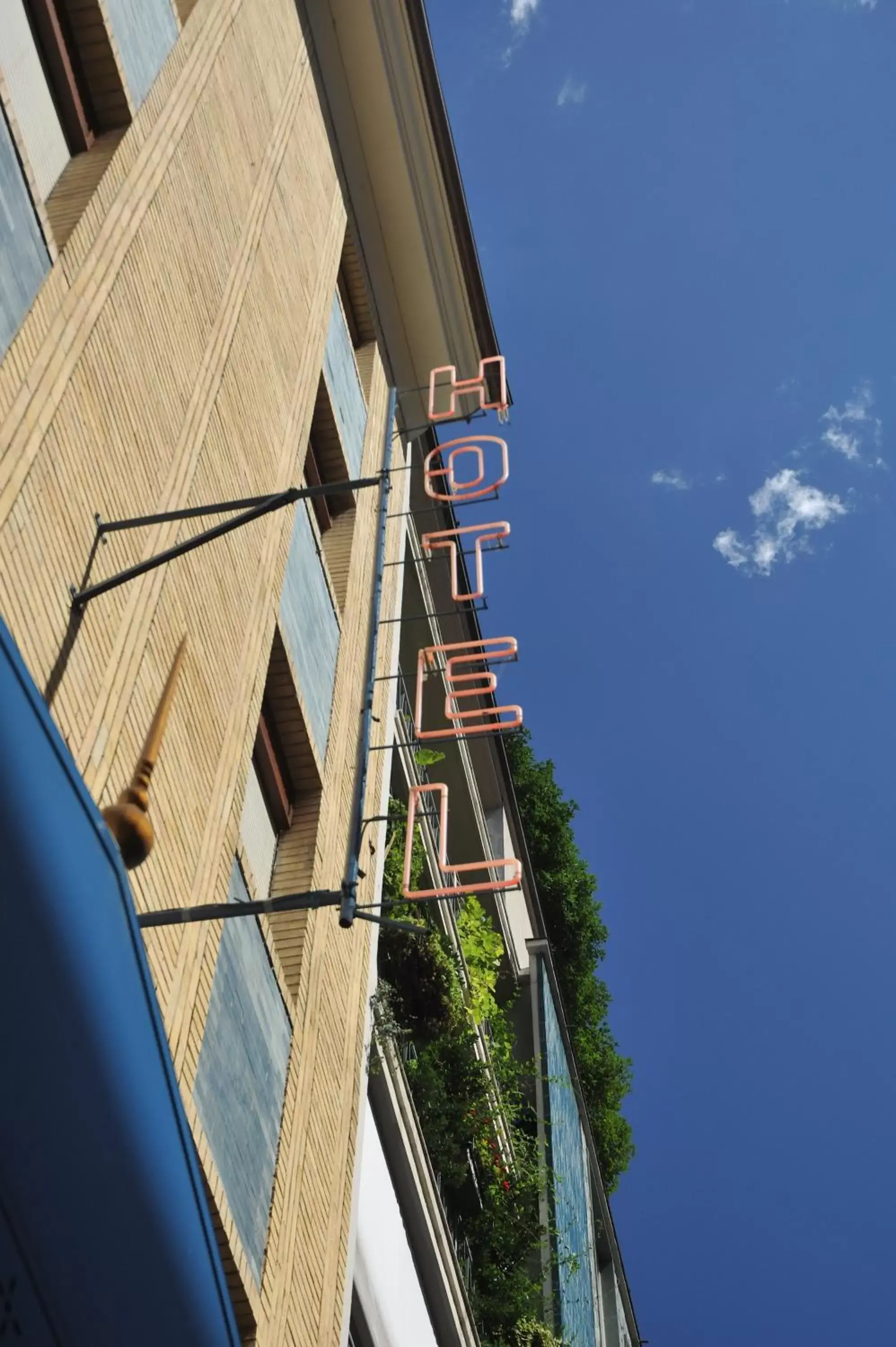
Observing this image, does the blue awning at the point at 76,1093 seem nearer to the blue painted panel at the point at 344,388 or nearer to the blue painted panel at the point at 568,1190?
the blue painted panel at the point at 344,388

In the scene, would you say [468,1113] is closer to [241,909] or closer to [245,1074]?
[245,1074]

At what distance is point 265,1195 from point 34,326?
6.68m

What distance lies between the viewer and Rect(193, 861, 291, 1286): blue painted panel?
30.9ft

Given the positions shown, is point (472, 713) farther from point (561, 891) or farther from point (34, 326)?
point (561, 891)

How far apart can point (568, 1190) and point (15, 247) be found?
18.8 meters

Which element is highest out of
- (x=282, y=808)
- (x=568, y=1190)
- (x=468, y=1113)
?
(x=282, y=808)

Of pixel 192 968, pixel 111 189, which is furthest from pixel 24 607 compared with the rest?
pixel 111 189

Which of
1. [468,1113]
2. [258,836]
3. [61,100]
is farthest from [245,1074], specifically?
[468,1113]

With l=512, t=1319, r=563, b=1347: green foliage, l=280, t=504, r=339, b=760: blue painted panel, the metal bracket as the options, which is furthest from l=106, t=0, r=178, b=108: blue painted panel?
l=512, t=1319, r=563, b=1347: green foliage

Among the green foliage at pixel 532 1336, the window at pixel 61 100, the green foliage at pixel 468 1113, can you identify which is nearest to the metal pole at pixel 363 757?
the window at pixel 61 100

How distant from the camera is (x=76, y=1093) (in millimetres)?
4047

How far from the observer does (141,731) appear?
344 inches

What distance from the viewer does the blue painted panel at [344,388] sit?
16.8 m

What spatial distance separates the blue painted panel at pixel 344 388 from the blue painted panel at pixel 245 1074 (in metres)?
7.71
